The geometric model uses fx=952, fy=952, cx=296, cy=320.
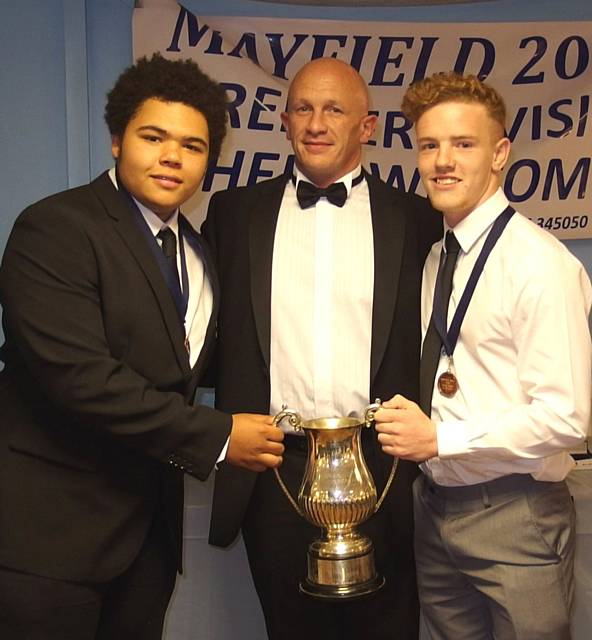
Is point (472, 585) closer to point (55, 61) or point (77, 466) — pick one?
point (77, 466)

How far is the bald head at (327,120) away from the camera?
8.10 ft

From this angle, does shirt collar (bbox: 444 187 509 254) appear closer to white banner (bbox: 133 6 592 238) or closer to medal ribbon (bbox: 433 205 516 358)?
medal ribbon (bbox: 433 205 516 358)

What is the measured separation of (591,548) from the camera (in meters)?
2.90

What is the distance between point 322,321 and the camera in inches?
94.0

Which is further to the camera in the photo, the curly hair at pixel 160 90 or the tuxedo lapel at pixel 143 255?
the curly hair at pixel 160 90

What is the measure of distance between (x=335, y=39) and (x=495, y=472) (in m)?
1.96

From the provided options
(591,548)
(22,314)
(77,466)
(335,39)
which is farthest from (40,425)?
(335,39)

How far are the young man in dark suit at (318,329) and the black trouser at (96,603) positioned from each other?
0.25 meters

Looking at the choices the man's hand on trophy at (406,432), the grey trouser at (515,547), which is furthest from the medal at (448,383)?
the grey trouser at (515,547)

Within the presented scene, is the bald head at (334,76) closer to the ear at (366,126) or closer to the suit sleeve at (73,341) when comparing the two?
the ear at (366,126)

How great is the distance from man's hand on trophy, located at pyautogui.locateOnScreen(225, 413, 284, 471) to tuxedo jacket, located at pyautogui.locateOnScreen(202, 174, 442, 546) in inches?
11.9

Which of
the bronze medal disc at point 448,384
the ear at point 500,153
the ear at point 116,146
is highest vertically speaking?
the ear at point 500,153

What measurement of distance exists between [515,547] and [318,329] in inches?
28.0

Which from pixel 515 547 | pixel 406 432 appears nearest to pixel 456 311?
pixel 406 432
